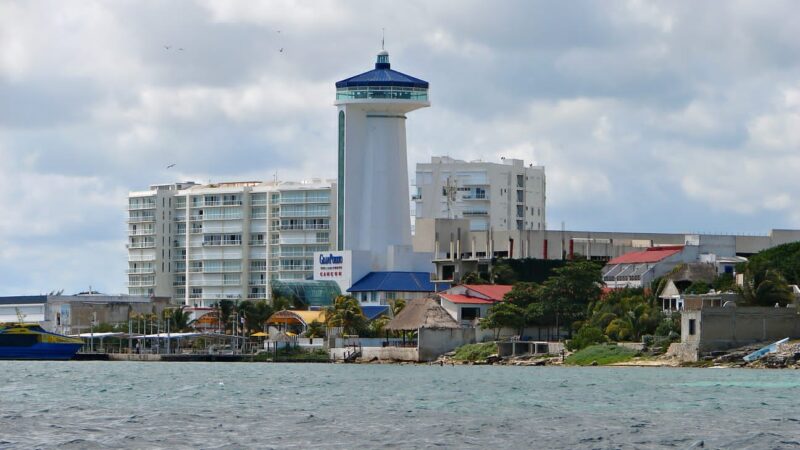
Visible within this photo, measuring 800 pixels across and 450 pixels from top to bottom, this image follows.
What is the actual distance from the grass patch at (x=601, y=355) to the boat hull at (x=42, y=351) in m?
51.8

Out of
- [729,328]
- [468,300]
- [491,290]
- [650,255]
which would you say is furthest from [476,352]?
[650,255]

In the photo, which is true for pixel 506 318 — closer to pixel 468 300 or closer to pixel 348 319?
pixel 468 300

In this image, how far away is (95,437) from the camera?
54.0 meters

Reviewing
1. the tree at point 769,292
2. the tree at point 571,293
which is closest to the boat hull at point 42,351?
the tree at point 571,293

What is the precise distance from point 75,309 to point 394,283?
37.8m

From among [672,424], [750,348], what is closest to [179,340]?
[750,348]

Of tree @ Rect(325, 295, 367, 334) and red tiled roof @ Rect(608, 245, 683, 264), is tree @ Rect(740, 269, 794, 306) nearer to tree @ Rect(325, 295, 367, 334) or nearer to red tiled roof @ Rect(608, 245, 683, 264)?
red tiled roof @ Rect(608, 245, 683, 264)

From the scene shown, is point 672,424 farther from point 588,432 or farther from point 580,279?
point 580,279

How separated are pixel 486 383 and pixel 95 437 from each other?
36891 mm

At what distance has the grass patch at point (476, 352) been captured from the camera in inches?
5017

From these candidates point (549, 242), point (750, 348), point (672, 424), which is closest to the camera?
point (672, 424)

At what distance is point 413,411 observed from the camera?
212 ft

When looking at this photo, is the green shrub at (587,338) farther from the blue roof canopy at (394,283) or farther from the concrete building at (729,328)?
the blue roof canopy at (394,283)

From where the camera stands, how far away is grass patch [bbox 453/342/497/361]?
127m
